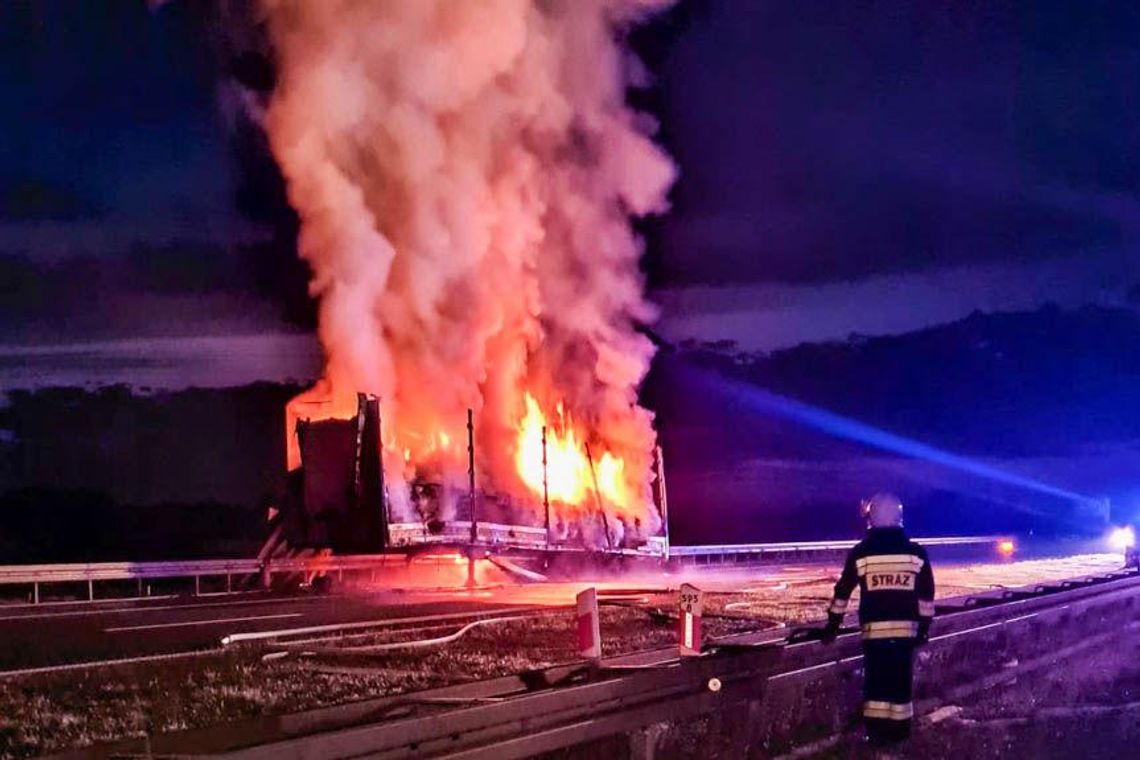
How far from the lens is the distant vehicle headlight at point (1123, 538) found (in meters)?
33.6

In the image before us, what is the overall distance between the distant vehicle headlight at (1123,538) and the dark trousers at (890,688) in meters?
25.6

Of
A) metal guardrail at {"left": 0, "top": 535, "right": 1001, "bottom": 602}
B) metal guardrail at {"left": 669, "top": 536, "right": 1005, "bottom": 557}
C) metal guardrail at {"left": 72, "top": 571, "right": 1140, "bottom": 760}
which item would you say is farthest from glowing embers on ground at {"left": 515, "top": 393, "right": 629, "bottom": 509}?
metal guardrail at {"left": 72, "top": 571, "right": 1140, "bottom": 760}

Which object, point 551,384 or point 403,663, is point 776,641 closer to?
point 403,663

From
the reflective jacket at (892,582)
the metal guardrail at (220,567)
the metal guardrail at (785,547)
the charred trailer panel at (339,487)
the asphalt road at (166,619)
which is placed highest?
the charred trailer panel at (339,487)

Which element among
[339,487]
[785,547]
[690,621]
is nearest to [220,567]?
[339,487]

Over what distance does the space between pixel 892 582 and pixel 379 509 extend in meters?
18.3

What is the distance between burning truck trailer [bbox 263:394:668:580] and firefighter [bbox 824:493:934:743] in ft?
58.9

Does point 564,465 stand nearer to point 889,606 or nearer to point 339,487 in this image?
point 339,487

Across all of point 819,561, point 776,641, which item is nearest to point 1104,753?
point 776,641

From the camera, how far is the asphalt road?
45.5 ft


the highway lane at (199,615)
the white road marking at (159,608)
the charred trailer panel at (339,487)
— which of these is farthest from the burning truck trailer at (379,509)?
the white road marking at (159,608)

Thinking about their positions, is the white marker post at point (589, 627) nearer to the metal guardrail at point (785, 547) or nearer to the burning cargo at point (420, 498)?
the burning cargo at point (420, 498)

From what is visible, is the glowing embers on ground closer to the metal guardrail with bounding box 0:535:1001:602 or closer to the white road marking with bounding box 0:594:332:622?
the metal guardrail with bounding box 0:535:1001:602

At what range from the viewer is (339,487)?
28.0 meters
